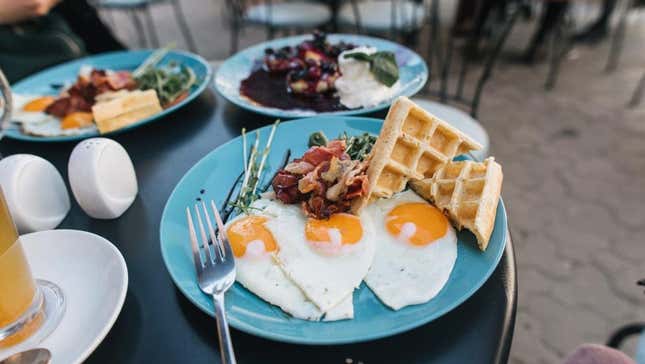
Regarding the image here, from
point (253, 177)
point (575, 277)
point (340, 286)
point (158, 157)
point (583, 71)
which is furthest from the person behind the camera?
point (583, 71)

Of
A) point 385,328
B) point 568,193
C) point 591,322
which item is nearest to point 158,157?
point 385,328

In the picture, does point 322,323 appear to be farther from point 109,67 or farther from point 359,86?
point 109,67

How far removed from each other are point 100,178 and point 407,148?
31.0 inches

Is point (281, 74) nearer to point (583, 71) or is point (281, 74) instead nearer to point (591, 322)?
point (591, 322)

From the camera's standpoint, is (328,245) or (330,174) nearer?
(328,245)

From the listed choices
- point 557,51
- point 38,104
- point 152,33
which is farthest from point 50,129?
point 152,33

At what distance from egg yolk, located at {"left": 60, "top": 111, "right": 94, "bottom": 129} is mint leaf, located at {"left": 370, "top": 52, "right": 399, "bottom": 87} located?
1042 millimetres

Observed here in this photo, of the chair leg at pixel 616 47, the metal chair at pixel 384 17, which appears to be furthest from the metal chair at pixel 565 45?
the metal chair at pixel 384 17

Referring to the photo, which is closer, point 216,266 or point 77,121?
point 216,266

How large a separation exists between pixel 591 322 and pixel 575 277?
1.11 feet

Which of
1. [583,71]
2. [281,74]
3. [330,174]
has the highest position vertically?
[330,174]

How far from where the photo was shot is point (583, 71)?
5.26m

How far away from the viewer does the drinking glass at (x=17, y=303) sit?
0.83 metres

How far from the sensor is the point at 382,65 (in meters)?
1.71
